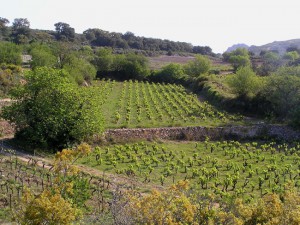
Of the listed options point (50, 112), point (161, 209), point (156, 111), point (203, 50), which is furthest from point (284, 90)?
point (203, 50)

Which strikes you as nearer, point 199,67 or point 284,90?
point 284,90

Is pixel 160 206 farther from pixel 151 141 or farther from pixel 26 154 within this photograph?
pixel 151 141

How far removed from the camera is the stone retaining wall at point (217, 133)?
91.8 feet

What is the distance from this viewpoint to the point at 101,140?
26.0m

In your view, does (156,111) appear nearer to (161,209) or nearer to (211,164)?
(211,164)

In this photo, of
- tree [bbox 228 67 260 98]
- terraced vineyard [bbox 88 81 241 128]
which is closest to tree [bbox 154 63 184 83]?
terraced vineyard [bbox 88 81 241 128]

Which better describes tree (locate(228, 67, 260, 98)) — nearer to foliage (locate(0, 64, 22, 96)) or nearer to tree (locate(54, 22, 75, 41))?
foliage (locate(0, 64, 22, 96))

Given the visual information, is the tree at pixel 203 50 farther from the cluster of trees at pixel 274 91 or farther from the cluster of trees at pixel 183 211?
the cluster of trees at pixel 183 211

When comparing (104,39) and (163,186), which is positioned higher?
(104,39)

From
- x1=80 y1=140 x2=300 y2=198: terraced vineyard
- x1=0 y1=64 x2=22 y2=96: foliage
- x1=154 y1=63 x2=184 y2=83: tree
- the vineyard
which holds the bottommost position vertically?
x1=80 y1=140 x2=300 y2=198: terraced vineyard

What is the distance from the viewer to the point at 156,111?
35.4m

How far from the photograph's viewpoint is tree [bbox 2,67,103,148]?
2144 cm

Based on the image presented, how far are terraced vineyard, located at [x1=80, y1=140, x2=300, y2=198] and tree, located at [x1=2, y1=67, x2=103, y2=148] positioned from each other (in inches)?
78.1

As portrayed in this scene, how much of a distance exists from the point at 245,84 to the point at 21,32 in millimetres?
71961
